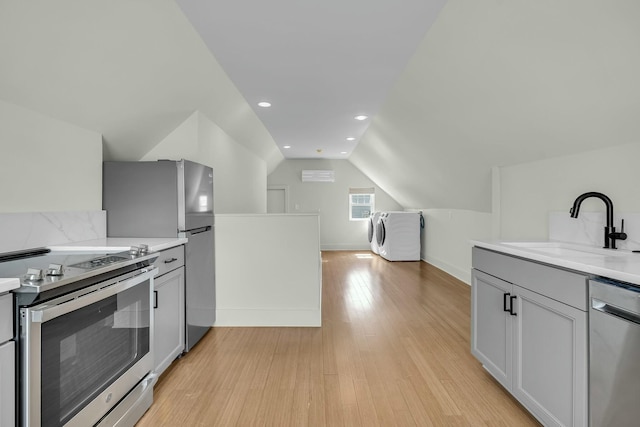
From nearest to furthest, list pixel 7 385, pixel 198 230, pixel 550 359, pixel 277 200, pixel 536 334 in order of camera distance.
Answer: pixel 7 385, pixel 550 359, pixel 536 334, pixel 198 230, pixel 277 200

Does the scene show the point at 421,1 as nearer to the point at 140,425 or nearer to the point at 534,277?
the point at 534,277

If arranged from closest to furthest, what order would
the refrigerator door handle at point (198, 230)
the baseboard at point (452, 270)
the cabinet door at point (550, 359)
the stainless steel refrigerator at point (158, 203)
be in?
the cabinet door at point (550, 359) < the stainless steel refrigerator at point (158, 203) < the refrigerator door handle at point (198, 230) < the baseboard at point (452, 270)

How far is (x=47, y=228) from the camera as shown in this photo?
214 centimetres

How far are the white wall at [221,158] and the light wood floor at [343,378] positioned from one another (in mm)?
1683

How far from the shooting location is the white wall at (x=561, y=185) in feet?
6.66

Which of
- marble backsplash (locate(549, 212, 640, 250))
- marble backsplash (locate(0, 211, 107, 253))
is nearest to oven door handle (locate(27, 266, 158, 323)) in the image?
marble backsplash (locate(0, 211, 107, 253))

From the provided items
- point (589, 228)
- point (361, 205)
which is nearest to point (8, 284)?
point (589, 228)

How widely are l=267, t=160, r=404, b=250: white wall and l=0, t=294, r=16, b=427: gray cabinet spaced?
24.2 ft

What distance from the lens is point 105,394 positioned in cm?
152

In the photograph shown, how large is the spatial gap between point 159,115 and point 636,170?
3343 millimetres

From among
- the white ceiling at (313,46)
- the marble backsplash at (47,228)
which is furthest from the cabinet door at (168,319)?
the white ceiling at (313,46)

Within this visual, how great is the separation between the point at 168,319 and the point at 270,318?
1176 millimetres

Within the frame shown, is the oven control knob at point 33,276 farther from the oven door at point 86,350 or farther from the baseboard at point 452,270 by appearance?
the baseboard at point 452,270

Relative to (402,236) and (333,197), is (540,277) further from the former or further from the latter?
(333,197)
